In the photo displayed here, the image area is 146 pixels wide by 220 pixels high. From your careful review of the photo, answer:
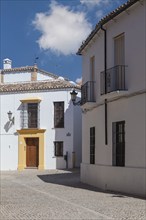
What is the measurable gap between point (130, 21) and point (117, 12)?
591 mm

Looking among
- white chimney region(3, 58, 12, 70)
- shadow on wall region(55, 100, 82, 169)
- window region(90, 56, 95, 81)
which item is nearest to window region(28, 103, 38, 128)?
shadow on wall region(55, 100, 82, 169)

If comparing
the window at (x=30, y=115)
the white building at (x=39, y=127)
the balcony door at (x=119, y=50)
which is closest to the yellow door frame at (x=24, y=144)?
the white building at (x=39, y=127)

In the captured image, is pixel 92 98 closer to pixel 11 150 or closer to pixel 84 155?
pixel 84 155

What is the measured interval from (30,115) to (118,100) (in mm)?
16410

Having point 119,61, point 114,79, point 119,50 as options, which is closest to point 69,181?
point 114,79

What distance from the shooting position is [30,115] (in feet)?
101

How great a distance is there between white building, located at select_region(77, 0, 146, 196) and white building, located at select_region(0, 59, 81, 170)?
11.3m

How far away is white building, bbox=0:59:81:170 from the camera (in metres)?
29.7

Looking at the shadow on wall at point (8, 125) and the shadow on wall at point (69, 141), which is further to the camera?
the shadow on wall at point (8, 125)

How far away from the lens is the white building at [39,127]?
29672mm

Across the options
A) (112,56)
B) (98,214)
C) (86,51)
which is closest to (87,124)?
(86,51)

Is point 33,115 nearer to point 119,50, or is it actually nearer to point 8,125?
point 8,125

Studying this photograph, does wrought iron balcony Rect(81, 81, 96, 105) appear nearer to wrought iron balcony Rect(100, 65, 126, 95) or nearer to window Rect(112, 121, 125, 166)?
wrought iron balcony Rect(100, 65, 126, 95)

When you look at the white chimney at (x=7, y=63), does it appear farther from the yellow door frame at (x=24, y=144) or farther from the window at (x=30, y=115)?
the yellow door frame at (x=24, y=144)
